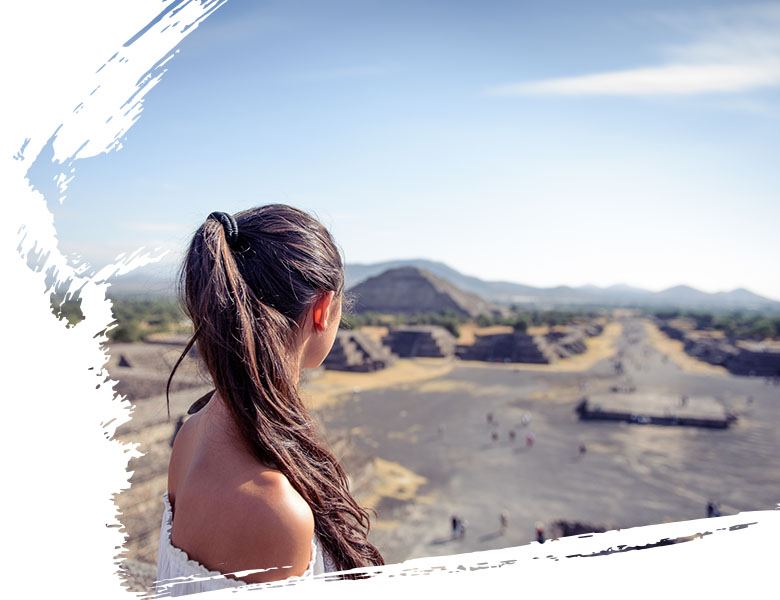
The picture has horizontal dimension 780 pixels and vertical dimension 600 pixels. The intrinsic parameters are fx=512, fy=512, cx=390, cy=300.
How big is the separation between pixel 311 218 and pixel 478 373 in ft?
106

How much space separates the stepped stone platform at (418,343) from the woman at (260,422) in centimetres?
3751

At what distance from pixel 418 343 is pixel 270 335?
3819 centimetres

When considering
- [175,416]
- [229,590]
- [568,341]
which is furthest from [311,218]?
[568,341]

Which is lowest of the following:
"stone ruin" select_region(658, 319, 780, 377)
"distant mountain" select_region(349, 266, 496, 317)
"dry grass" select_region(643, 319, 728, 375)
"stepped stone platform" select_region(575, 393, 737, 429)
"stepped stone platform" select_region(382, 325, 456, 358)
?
"dry grass" select_region(643, 319, 728, 375)

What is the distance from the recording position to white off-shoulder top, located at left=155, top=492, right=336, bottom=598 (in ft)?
3.16

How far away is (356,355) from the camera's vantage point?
32.6m

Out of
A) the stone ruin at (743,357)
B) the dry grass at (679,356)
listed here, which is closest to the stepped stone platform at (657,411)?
the stone ruin at (743,357)

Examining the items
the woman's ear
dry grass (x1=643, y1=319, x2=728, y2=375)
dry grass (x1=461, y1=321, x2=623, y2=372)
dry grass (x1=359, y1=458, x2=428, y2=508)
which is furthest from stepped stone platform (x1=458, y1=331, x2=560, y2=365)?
the woman's ear

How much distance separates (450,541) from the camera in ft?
36.4

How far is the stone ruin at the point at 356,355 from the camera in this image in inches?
1246

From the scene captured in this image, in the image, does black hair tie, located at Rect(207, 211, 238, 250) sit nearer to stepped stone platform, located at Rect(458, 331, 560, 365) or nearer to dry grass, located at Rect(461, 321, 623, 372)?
dry grass, located at Rect(461, 321, 623, 372)

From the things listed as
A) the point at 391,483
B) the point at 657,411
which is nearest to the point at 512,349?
the point at 657,411

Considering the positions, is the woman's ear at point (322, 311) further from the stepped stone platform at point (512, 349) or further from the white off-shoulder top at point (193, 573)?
the stepped stone platform at point (512, 349)

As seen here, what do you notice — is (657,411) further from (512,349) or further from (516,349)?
(512,349)
